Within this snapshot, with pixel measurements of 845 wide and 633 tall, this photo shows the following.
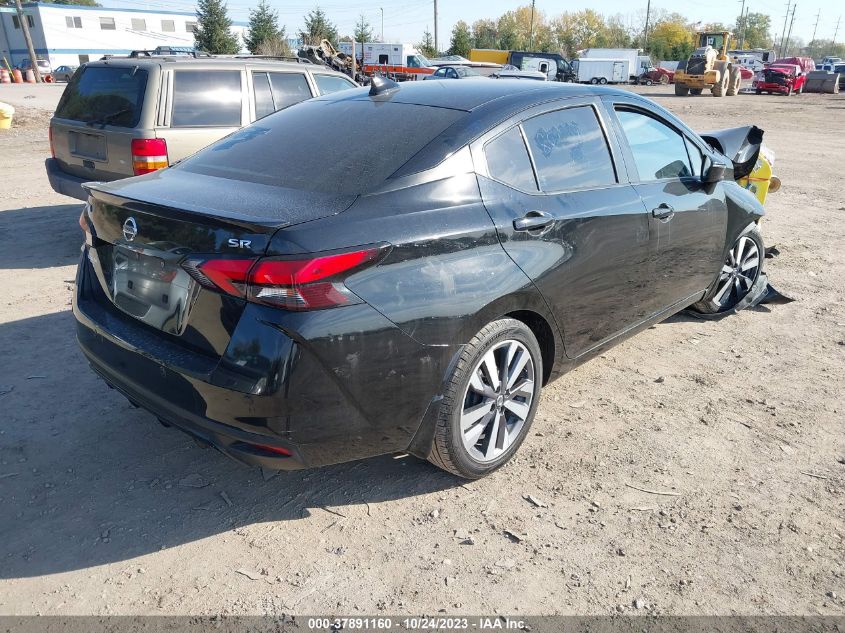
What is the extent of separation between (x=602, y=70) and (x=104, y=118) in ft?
179

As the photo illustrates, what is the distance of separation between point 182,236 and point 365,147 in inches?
39.0

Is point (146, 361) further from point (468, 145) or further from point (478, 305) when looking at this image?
point (468, 145)

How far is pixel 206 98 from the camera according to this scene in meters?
6.79

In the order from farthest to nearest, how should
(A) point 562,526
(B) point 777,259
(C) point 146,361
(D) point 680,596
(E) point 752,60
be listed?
(E) point 752,60 < (B) point 777,259 < (A) point 562,526 < (C) point 146,361 < (D) point 680,596

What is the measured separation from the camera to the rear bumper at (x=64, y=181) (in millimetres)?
6659

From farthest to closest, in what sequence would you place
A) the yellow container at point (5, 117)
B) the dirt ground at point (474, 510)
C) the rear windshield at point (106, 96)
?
the yellow container at point (5, 117)
the rear windshield at point (106, 96)
the dirt ground at point (474, 510)

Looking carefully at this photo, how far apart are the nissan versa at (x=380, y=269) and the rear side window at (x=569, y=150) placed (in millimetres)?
15

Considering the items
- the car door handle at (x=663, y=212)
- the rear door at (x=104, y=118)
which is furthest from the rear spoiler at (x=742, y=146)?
the rear door at (x=104, y=118)

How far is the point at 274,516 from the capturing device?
302cm

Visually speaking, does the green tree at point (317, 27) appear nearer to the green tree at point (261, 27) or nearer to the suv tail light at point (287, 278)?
the green tree at point (261, 27)

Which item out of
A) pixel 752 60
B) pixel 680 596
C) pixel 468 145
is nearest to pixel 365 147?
pixel 468 145

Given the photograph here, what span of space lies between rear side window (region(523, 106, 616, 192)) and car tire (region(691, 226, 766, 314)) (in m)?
1.94

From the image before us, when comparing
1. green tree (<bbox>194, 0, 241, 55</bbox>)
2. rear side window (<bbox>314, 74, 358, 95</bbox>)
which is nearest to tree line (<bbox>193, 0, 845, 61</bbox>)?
green tree (<bbox>194, 0, 241, 55</bbox>)

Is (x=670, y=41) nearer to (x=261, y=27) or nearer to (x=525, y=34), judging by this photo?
(x=525, y=34)
